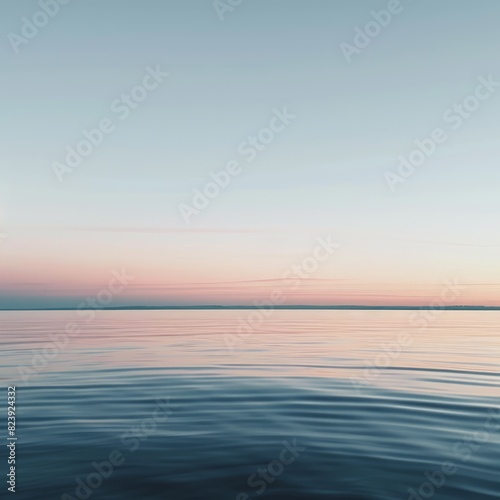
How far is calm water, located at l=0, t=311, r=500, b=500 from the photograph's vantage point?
340 inches

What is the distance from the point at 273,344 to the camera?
34.0m

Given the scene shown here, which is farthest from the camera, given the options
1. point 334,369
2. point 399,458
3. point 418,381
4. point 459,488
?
point 334,369

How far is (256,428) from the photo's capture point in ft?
40.5

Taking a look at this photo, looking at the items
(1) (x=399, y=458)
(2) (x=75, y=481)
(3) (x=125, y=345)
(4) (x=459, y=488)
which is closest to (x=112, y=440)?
(2) (x=75, y=481)

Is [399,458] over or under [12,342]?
under

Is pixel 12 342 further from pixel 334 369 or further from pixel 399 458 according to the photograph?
pixel 399 458

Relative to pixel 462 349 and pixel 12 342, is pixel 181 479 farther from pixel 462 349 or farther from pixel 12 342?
pixel 12 342

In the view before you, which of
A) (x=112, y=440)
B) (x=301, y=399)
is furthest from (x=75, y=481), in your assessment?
(x=301, y=399)

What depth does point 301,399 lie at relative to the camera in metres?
15.9

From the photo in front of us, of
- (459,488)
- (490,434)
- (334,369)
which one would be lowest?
(459,488)

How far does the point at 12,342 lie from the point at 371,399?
26.2 meters

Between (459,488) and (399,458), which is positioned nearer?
(459,488)

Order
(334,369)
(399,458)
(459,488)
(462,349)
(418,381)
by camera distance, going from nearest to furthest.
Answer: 1. (459,488)
2. (399,458)
3. (418,381)
4. (334,369)
5. (462,349)

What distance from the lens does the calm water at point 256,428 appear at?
865 cm
